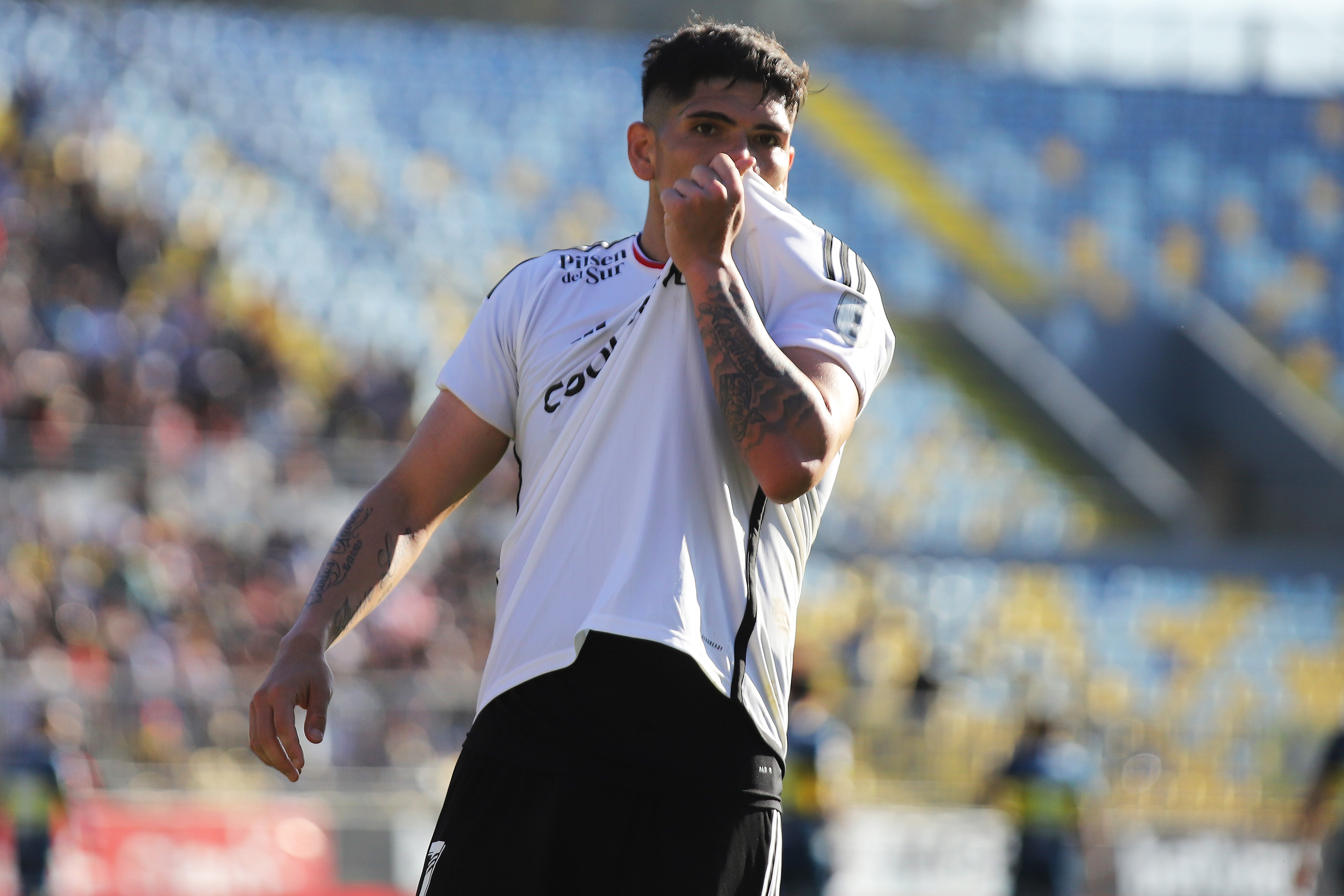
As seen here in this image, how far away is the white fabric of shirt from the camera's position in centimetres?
258

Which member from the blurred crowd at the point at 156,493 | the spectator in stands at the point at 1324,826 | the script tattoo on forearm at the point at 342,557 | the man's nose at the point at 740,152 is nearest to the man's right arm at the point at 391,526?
the script tattoo on forearm at the point at 342,557

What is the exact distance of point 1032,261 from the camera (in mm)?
22078

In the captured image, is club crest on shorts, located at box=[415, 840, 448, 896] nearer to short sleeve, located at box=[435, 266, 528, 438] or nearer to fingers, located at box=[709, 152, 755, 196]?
short sleeve, located at box=[435, 266, 528, 438]

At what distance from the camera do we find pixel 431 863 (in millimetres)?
2701

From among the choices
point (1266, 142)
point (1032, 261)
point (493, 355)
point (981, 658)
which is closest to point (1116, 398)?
point (1032, 261)

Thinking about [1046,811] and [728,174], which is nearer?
[728,174]

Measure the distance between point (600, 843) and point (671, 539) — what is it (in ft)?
1.57

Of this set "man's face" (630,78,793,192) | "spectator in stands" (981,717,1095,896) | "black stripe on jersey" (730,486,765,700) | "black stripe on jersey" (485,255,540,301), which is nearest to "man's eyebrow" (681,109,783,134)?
"man's face" (630,78,793,192)

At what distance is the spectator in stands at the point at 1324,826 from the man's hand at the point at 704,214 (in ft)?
27.3

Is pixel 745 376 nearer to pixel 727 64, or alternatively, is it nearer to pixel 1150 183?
pixel 727 64

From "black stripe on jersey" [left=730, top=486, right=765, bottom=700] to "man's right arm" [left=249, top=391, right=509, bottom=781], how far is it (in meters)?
0.52

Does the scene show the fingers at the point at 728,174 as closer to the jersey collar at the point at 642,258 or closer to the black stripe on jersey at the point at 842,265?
the black stripe on jersey at the point at 842,265

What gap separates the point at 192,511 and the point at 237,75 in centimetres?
950

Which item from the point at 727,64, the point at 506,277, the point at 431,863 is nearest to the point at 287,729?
the point at 431,863
